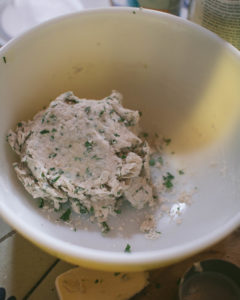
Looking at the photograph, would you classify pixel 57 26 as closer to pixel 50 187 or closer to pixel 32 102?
pixel 32 102

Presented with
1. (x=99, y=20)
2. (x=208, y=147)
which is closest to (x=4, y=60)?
(x=99, y=20)

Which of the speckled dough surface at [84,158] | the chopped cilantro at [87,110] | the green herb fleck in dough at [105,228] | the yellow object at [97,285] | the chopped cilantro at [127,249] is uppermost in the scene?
the chopped cilantro at [87,110]

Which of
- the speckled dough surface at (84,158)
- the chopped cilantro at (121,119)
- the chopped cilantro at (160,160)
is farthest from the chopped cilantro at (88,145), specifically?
the chopped cilantro at (160,160)

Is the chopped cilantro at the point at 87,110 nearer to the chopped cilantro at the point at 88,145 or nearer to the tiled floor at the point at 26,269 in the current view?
the chopped cilantro at the point at 88,145

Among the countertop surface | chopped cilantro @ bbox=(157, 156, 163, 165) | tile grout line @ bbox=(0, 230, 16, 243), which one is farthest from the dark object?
tile grout line @ bbox=(0, 230, 16, 243)

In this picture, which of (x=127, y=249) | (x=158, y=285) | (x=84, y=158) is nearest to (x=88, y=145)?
(x=84, y=158)

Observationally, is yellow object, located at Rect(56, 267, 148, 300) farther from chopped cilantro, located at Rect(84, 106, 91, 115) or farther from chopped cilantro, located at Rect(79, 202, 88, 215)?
chopped cilantro, located at Rect(84, 106, 91, 115)

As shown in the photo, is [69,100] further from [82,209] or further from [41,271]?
[41,271]
